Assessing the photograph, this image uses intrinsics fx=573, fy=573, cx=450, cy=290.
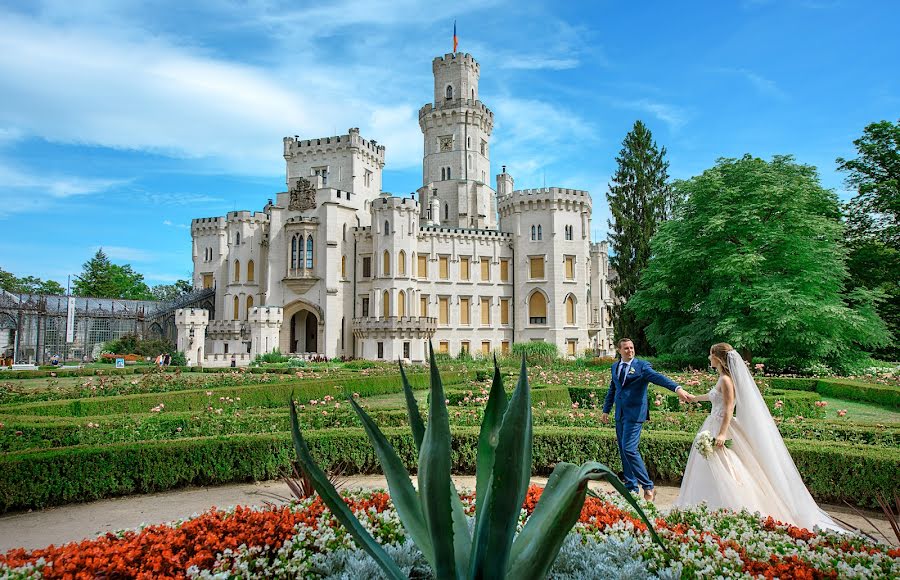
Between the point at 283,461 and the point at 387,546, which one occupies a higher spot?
the point at 387,546

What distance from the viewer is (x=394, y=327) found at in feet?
120

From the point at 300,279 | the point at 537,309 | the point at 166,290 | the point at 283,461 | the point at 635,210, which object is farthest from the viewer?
the point at 166,290

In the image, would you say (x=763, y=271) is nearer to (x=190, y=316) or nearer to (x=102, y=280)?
(x=190, y=316)

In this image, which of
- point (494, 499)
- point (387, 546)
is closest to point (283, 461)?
point (387, 546)

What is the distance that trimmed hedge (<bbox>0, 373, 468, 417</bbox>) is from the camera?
12891 mm

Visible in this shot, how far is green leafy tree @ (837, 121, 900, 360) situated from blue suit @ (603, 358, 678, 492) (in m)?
23.9

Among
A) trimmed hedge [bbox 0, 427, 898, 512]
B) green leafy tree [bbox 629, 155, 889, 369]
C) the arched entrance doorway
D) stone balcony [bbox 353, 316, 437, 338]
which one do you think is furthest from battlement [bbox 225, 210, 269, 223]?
trimmed hedge [bbox 0, 427, 898, 512]

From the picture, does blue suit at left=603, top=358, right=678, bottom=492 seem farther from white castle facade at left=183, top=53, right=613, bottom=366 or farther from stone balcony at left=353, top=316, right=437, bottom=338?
white castle facade at left=183, top=53, right=613, bottom=366

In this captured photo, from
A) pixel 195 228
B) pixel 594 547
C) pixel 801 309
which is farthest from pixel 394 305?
pixel 594 547

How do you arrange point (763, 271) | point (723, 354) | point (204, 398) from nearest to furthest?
point (723, 354), point (204, 398), point (763, 271)

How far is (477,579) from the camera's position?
3.19 meters

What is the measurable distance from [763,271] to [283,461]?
21.4m

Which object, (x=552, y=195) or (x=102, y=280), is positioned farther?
(x=102, y=280)

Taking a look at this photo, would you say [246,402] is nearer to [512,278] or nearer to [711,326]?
[711,326]
